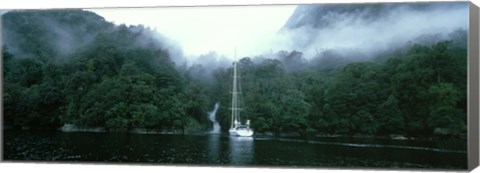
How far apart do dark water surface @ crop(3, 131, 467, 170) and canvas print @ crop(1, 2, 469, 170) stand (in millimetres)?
31

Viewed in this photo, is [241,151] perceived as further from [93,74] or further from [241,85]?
[93,74]

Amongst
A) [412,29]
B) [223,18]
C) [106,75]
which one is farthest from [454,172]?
[106,75]

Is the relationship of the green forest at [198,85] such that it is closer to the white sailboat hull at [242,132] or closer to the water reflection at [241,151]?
the white sailboat hull at [242,132]

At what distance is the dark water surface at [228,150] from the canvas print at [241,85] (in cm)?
3

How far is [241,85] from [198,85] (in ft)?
3.20

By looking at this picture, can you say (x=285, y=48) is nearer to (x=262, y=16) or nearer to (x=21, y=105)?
(x=262, y=16)

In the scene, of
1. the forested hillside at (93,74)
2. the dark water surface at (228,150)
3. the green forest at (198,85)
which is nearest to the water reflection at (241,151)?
the dark water surface at (228,150)

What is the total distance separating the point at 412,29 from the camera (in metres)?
15.2

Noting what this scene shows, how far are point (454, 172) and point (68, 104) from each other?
862 cm

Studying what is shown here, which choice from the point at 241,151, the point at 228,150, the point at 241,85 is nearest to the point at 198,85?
the point at 241,85

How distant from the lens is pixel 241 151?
16.2 m

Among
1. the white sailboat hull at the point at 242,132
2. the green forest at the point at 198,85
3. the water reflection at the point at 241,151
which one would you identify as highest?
the green forest at the point at 198,85

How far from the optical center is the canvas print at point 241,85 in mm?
15273

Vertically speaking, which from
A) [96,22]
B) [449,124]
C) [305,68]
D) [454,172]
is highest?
[96,22]
